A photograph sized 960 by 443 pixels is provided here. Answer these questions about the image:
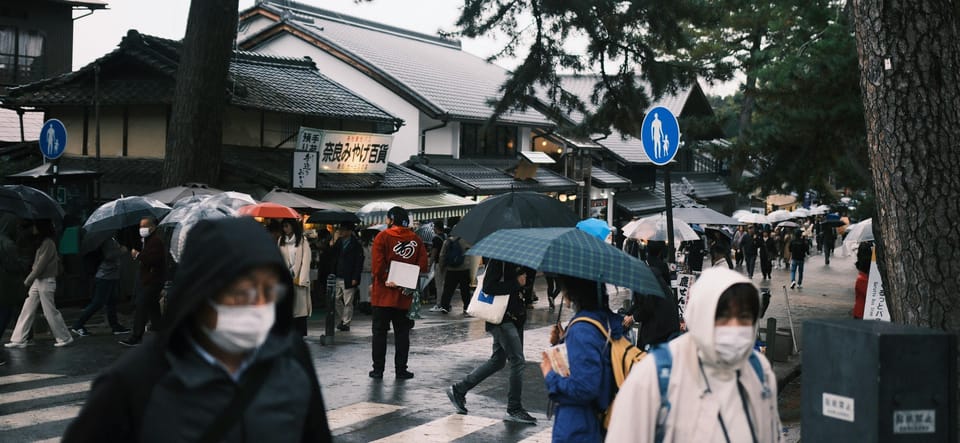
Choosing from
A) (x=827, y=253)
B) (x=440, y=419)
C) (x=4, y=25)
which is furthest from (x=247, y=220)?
(x=827, y=253)

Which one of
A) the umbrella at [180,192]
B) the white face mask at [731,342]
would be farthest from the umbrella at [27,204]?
the white face mask at [731,342]

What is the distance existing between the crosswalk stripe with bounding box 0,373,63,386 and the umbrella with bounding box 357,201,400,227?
1061 cm

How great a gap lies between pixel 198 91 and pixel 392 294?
749 centimetres

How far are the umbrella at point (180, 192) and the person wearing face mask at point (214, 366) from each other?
1294 centimetres

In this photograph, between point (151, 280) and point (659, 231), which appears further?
point (659, 231)

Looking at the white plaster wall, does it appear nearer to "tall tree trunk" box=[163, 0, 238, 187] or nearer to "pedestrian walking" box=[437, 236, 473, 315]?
"pedestrian walking" box=[437, 236, 473, 315]

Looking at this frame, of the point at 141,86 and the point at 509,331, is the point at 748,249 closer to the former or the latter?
the point at 141,86

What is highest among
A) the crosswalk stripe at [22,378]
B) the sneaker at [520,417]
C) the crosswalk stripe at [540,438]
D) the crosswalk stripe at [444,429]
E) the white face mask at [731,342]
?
the white face mask at [731,342]

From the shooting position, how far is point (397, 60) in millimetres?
31672

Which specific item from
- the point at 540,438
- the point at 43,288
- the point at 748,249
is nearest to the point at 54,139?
the point at 43,288

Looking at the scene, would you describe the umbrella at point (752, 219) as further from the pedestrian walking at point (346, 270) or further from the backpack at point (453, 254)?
the pedestrian walking at point (346, 270)

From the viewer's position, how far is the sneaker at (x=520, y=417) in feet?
29.3

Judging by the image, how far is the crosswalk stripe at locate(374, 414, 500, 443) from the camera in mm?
8156

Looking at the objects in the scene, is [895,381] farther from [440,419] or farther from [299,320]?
[299,320]
